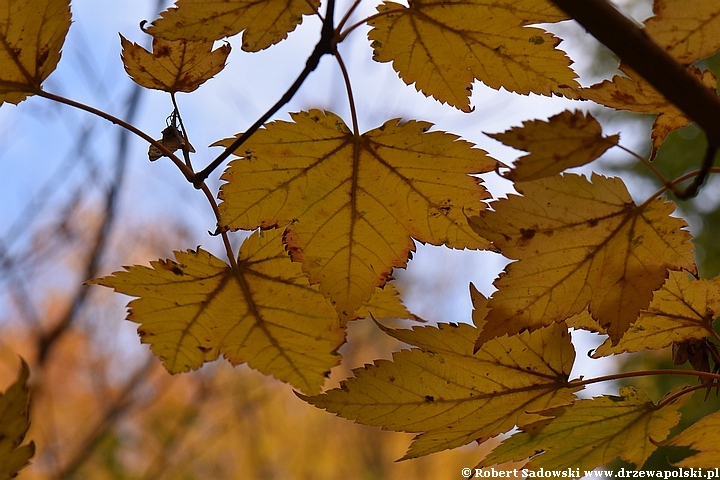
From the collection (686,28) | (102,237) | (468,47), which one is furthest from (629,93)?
(102,237)

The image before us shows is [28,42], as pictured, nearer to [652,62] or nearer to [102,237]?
[652,62]

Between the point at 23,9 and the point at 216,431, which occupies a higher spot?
the point at 216,431

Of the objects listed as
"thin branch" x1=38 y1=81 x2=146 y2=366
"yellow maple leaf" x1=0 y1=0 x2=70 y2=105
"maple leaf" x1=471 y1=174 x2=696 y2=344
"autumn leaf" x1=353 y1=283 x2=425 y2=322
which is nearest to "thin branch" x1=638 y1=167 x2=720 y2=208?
"maple leaf" x1=471 y1=174 x2=696 y2=344

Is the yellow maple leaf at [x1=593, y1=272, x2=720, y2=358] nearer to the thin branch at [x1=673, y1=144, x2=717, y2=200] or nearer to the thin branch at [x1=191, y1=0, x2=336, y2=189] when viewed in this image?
the thin branch at [x1=673, y1=144, x2=717, y2=200]

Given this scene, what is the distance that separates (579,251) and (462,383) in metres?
0.19

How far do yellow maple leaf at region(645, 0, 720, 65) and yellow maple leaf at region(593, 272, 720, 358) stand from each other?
0.82 ft

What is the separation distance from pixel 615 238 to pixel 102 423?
2.81 m

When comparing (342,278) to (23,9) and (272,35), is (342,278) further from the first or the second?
(23,9)

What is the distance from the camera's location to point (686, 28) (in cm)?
42

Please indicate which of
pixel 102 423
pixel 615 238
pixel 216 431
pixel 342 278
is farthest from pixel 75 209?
pixel 615 238

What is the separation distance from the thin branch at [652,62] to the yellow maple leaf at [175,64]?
38 cm

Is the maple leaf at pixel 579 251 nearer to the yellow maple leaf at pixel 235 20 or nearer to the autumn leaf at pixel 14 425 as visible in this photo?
the yellow maple leaf at pixel 235 20

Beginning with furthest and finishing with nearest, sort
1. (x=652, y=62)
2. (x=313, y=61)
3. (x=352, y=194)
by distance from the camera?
(x=352, y=194) < (x=313, y=61) < (x=652, y=62)

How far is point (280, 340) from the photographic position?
63 centimetres
